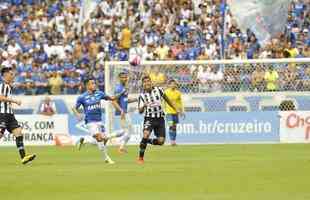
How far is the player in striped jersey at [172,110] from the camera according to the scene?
31.1 m

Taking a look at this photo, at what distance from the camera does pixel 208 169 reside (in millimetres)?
19375

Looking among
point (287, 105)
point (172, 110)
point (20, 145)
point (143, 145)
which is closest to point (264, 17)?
point (287, 105)

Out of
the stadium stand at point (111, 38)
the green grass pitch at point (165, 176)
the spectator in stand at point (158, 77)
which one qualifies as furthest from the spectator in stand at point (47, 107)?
the green grass pitch at point (165, 176)

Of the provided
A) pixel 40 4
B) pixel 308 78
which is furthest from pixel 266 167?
pixel 40 4

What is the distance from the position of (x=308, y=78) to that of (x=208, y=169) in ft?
43.9

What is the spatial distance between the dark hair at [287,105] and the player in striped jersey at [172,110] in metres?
3.46

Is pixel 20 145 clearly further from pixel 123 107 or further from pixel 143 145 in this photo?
pixel 123 107

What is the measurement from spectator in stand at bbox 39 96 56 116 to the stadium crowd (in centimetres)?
102

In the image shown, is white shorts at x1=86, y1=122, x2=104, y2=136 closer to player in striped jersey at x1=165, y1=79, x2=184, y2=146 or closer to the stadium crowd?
player in striped jersey at x1=165, y1=79, x2=184, y2=146

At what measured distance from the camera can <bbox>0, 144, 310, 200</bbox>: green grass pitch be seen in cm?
1420

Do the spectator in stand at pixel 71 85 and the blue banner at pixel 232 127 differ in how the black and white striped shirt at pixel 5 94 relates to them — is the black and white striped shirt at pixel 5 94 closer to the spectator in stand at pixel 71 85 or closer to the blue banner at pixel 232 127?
the blue banner at pixel 232 127

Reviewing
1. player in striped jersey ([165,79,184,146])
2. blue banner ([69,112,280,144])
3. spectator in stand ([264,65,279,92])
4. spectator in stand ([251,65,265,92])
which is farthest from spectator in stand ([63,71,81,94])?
spectator in stand ([264,65,279,92])

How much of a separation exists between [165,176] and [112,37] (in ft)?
72.3

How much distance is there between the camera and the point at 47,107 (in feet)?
110
